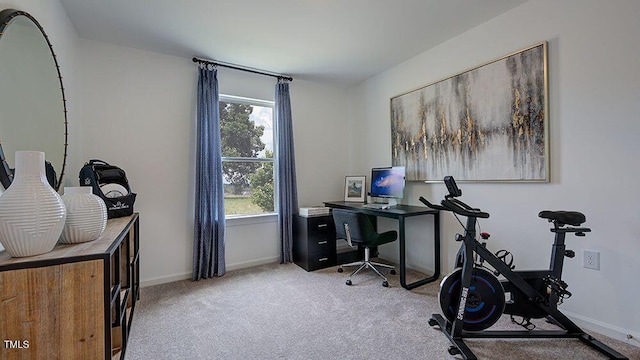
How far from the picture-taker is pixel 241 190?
354 cm

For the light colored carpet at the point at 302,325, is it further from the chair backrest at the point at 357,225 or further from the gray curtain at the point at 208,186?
the chair backrest at the point at 357,225

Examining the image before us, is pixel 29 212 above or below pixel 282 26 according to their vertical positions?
below

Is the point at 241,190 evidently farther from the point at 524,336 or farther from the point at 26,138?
the point at 524,336

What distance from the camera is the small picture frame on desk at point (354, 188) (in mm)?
3826

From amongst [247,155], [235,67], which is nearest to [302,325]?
[247,155]

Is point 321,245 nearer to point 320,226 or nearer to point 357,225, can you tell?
point 320,226

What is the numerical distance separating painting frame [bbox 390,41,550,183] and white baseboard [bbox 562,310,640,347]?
3.47 feet

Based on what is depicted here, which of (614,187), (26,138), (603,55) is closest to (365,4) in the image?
(603,55)

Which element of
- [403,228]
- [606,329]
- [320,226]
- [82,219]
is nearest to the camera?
[82,219]

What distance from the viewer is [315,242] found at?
336cm

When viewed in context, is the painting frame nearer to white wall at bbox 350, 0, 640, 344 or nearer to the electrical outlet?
white wall at bbox 350, 0, 640, 344

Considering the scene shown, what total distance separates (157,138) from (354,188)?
8.43 ft

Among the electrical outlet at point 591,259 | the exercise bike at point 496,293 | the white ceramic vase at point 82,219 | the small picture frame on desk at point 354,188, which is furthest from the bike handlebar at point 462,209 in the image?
the white ceramic vase at point 82,219

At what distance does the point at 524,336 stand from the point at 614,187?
3.93ft
